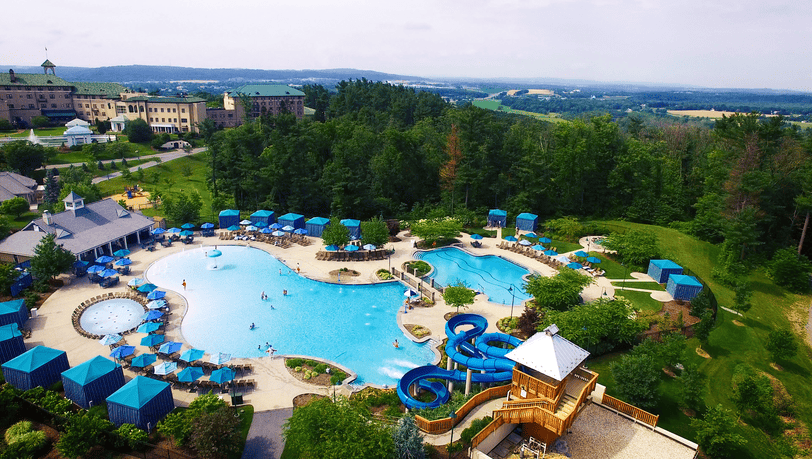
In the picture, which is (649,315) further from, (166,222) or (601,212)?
(166,222)

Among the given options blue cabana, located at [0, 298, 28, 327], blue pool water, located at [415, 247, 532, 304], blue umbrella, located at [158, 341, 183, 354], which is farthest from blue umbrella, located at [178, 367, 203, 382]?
blue pool water, located at [415, 247, 532, 304]

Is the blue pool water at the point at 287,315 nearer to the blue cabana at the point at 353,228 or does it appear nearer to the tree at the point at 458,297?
the tree at the point at 458,297

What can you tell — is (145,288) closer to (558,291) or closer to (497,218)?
(558,291)

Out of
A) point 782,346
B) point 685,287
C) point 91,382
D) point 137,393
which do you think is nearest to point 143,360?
point 91,382

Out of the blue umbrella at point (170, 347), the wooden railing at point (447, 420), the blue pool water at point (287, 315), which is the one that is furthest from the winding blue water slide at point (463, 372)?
the blue umbrella at point (170, 347)

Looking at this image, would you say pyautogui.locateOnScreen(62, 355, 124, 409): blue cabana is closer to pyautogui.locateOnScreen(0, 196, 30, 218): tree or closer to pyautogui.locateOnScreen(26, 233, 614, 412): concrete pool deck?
pyautogui.locateOnScreen(26, 233, 614, 412): concrete pool deck

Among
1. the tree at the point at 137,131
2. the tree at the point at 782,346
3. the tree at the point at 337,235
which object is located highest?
the tree at the point at 137,131
